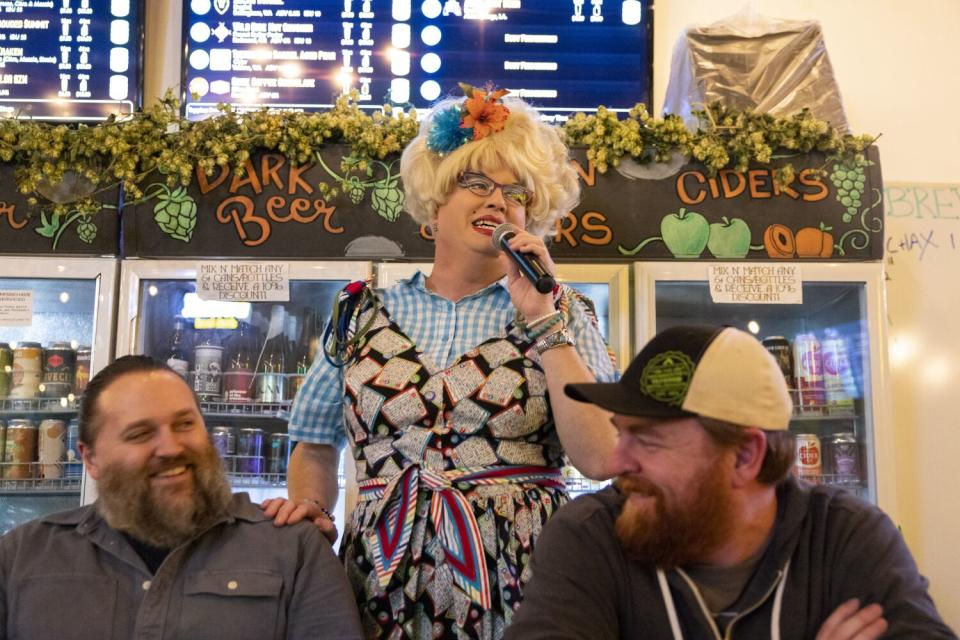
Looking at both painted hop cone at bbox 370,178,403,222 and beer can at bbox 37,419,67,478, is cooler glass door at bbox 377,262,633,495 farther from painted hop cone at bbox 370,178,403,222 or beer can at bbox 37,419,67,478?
beer can at bbox 37,419,67,478

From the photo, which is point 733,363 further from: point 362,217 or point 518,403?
point 362,217

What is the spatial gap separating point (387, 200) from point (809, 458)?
4.96 feet

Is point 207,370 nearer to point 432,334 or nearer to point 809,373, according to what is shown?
point 432,334

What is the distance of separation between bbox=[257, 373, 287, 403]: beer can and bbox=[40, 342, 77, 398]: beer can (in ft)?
1.90

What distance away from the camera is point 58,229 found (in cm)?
291

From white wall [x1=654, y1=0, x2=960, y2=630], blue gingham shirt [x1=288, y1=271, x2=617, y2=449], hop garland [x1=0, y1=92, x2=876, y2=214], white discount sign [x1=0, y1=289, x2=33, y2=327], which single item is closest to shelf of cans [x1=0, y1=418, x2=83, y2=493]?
white discount sign [x1=0, y1=289, x2=33, y2=327]

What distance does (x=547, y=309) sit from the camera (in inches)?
70.0

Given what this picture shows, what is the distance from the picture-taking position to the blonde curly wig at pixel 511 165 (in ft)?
6.31

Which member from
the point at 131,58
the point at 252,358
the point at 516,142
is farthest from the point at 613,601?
the point at 131,58

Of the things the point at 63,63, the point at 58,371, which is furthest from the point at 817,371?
the point at 63,63

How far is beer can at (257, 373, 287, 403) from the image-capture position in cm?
308

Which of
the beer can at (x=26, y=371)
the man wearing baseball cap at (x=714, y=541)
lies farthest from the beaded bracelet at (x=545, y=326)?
the beer can at (x=26, y=371)

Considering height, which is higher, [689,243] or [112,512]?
[689,243]

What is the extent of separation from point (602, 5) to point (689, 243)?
1067mm
